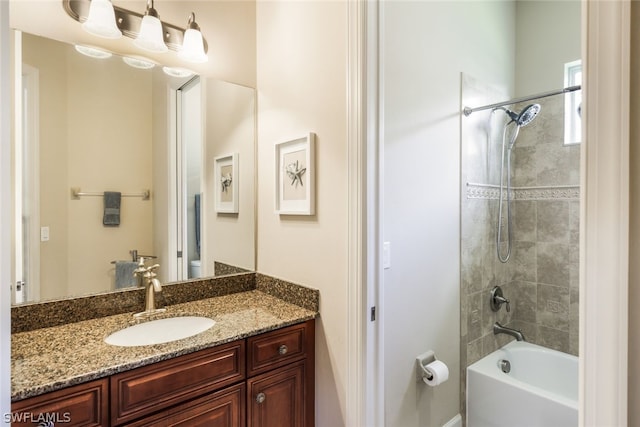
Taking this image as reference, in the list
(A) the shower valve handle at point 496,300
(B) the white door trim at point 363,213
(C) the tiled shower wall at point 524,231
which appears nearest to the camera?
(B) the white door trim at point 363,213

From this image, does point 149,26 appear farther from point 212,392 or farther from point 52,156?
point 212,392

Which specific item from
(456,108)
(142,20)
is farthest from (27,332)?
(456,108)

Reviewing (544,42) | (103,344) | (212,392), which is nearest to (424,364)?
(212,392)

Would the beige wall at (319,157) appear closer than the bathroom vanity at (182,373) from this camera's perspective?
No

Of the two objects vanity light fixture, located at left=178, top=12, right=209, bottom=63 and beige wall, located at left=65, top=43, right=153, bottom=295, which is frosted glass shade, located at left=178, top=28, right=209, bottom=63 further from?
beige wall, located at left=65, top=43, right=153, bottom=295

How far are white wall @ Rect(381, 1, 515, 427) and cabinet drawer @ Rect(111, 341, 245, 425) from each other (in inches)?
29.9

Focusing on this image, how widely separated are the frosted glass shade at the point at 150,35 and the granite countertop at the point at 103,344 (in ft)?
4.03

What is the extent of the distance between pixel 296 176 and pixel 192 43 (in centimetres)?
84

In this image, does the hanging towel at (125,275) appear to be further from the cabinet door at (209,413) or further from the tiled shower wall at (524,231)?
the tiled shower wall at (524,231)

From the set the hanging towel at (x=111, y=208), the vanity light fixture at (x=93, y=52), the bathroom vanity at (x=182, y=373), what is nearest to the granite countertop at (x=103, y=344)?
the bathroom vanity at (x=182, y=373)

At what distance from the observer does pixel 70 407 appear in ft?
3.11

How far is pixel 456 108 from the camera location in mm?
2051

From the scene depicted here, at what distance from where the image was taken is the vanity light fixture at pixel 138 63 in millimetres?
1538

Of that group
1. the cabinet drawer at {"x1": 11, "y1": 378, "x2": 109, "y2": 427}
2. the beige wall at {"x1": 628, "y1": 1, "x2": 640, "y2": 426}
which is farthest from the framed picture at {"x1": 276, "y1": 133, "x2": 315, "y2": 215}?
the beige wall at {"x1": 628, "y1": 1, "x2": 640, "y2": 426}
